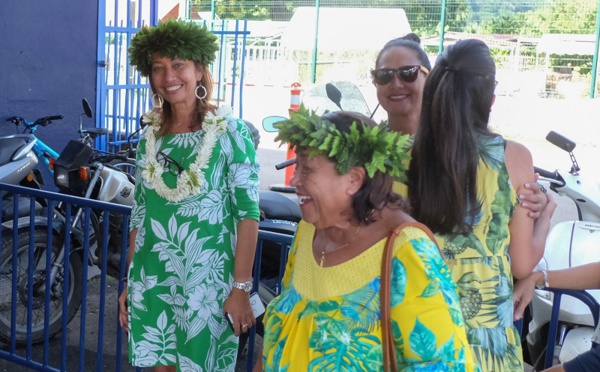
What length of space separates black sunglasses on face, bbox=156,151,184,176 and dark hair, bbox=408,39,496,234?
3.57 ft

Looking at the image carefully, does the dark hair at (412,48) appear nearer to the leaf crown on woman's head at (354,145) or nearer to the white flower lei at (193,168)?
the white flower lei at (193,168)

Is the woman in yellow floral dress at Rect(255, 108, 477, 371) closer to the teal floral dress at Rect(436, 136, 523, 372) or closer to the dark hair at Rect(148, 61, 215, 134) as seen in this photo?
the teal floral dress at Rect(436, 136, 523, 372)

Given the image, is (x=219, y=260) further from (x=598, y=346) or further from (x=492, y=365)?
(x=598, y=346)

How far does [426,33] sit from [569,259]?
595 inches

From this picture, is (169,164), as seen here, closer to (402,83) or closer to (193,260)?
(193,260)

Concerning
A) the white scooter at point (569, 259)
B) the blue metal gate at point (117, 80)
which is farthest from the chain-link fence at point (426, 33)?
the white scooter at point (569, 259)

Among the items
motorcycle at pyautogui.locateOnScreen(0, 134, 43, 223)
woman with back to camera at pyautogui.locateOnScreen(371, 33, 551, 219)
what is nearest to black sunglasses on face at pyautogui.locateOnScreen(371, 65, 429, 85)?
woman with back to camera at pyautogui.locateOnScreen(371, 33, 551, 219)

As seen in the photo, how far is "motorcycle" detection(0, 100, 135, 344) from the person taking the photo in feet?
15.5

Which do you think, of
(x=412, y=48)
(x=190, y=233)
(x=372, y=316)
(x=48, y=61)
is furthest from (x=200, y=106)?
(x=48, y=61)

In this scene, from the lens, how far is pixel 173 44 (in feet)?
10.4

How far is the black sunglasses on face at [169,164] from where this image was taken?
3.05 m

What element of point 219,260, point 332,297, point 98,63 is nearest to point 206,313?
point 219,260

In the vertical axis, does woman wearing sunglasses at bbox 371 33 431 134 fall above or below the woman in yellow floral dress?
above

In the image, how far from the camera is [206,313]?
3.00 metres
